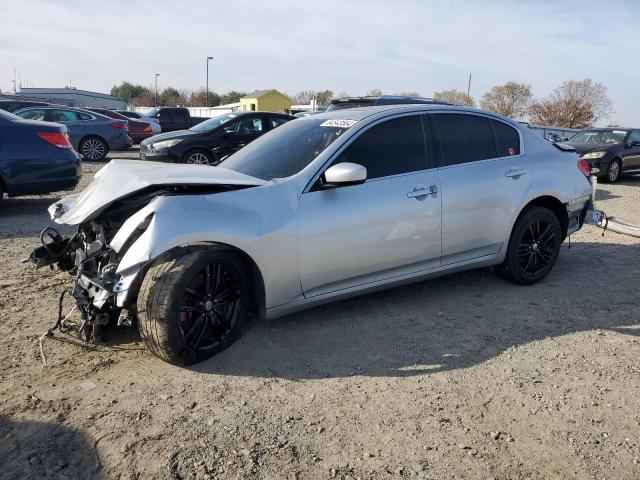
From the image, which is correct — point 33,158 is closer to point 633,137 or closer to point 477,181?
point 477,181

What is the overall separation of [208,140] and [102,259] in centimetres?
838

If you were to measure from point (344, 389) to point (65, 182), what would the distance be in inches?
229

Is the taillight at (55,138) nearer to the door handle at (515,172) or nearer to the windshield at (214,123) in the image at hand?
the windshield at (214,123)

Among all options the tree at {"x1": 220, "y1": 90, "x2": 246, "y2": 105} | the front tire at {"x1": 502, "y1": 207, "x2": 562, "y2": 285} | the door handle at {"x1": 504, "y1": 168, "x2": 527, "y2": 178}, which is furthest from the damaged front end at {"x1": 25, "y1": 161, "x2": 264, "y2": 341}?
the tree at {"x1": 220, "y1": 90, "x2": 246, "y2": 105}

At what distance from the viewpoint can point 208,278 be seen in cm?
342

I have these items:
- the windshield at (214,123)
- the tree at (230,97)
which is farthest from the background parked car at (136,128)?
the tree at (230,97)

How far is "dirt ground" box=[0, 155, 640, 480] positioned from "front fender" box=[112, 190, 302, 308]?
0.56 meters

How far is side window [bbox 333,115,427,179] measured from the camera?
407 cm

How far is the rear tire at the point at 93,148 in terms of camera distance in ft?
49.5

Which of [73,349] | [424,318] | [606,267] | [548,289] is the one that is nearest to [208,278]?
[73,349]

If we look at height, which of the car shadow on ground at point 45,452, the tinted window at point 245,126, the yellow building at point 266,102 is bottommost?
the car shadow on ground at point 45,452

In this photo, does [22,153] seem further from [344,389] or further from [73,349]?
[344,389]

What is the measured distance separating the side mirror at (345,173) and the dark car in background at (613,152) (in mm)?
11498

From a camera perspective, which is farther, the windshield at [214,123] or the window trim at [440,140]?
the windshield at [214,123]
